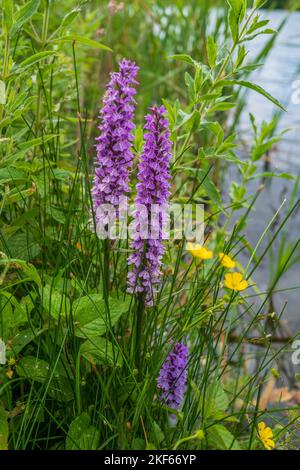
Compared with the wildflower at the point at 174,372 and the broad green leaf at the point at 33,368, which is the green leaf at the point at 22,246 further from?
the wildflower at the point at 174,372

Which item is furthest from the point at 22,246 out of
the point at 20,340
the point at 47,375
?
the point at 47,375

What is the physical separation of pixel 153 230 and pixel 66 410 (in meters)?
0.47

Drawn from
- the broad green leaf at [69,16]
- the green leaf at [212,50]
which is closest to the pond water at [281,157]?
the green leaf at [212,50]

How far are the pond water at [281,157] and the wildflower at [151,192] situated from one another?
90 cm

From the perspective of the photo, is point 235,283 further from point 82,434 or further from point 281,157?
point 281,157

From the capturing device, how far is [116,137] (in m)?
1.41

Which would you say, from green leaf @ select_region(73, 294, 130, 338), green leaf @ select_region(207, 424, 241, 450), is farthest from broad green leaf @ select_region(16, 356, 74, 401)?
green leaf @ select_region(207, 424, 241, 450)

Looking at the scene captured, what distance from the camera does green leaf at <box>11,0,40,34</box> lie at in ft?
4.95

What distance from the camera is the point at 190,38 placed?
15.7 ft

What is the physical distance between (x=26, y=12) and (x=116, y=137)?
1.30ft

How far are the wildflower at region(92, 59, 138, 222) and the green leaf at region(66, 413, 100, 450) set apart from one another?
474 millimetres

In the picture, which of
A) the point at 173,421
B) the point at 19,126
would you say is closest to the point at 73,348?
the point at 19,126

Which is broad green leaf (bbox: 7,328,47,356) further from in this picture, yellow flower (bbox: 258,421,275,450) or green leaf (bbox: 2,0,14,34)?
green leaf (bbox: 2,0,14,34)

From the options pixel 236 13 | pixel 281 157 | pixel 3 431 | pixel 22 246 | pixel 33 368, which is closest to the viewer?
pixel 3 431
